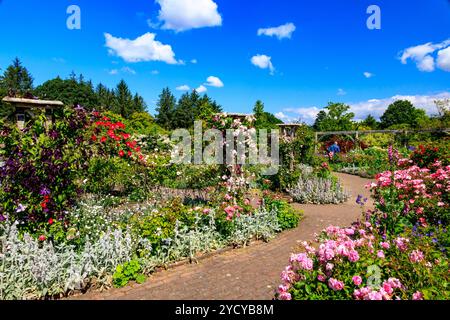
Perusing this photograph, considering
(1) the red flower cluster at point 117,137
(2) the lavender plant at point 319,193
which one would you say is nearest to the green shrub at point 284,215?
(2) the lavender plant at point 319,193

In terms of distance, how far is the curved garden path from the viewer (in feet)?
11.6

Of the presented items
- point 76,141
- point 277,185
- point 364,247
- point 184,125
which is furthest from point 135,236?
point 184,125

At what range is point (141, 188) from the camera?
8898 millimetres

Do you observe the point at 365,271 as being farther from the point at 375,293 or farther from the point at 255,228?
the point at 255,228

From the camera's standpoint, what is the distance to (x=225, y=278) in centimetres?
403

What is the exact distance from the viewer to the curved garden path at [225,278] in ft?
11.6

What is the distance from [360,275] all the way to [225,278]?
2.00 metres

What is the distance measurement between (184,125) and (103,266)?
44852 millimetres

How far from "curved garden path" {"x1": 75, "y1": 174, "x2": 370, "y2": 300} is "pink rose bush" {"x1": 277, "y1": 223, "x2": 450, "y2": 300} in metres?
0.42

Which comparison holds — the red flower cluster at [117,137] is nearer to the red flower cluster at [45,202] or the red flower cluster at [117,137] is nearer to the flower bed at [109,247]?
the flower bed at [109,247]

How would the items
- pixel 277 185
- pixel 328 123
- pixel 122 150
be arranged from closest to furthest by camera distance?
pixel 122 150
pixel 277 185
pixel 328 123

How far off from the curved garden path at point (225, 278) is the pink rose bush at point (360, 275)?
0.42m

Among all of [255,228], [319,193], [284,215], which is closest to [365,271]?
[255,228]

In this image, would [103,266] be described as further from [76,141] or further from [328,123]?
[328,123]
